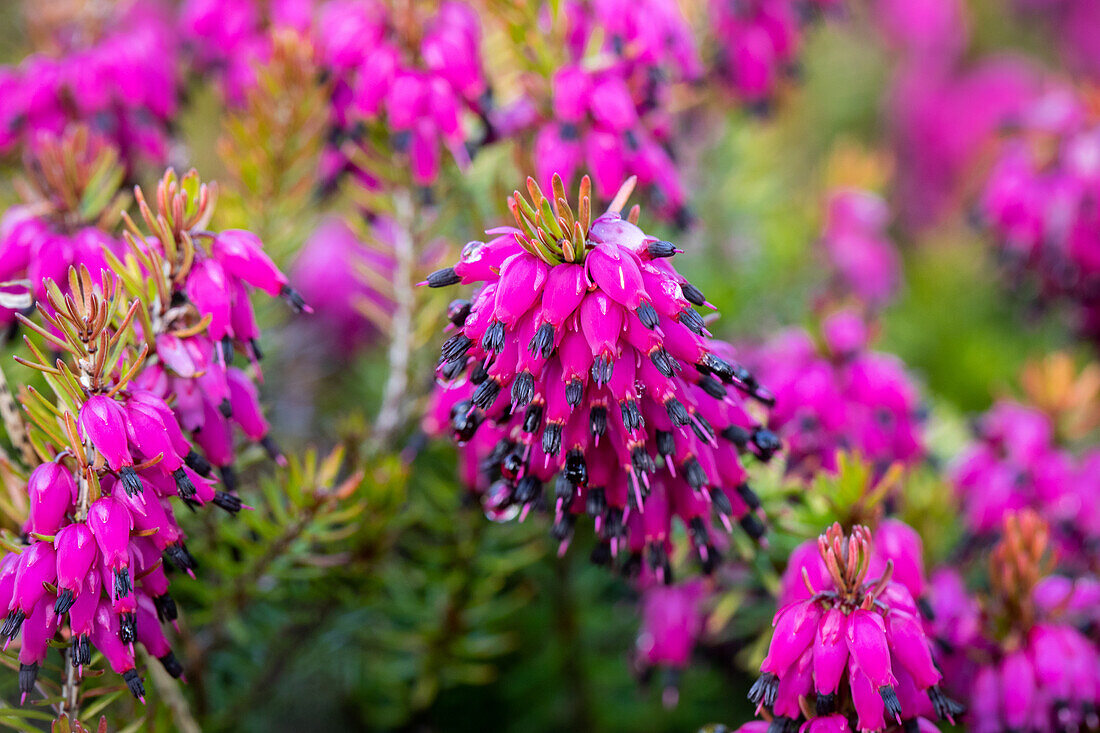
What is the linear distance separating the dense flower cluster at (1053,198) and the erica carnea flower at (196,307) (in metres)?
1.43

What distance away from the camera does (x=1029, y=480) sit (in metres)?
1.33

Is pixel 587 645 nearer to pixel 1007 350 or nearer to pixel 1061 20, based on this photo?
pixel 1007 350

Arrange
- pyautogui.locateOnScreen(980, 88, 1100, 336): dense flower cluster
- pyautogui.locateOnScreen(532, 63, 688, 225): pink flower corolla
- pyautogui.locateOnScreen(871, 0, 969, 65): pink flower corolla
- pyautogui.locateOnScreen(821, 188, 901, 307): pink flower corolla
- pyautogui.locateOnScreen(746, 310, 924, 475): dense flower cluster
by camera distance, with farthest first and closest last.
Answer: pyautogui.locateOnScreen(871, 0, 969, 65): pink flower corolla
pyautogui.locateOnScreen(821, 188, 901, 307): pink flower corolla
pyautogui.locateOnScreen(980, 88, 1100, 336): dense flower cluster
pyautogui.locateOnScreen(746, 310, 924, 475): dense flower cluster
pyautogui.locateOnScreen(532, 63, 688, 225): pink flower corolla

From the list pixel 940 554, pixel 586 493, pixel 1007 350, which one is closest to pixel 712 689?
pixel 940 554

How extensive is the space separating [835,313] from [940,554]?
0.44 meters

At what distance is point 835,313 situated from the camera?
1452 mm

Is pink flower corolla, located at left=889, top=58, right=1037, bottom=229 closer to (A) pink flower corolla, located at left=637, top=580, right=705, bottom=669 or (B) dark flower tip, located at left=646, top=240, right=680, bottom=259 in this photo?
(A) pink flower corolla, located at left=637, top=580, right=705, bottom=669

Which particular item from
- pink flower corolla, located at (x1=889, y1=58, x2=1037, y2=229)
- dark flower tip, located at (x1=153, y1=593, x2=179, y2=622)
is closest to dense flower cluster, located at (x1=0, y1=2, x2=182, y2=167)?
dark flower tip, located at (x1=153, y1=593, x2=179, y2=622)

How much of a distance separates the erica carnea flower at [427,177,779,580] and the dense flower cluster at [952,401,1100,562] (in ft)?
2.32

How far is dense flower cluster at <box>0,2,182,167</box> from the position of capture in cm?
131

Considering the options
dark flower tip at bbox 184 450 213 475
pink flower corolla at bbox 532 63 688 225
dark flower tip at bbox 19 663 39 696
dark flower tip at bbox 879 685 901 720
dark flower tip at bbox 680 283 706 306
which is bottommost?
dark flower tip at bbox 19 663 39 696

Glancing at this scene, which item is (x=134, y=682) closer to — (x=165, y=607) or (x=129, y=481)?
(x=165, y=607)

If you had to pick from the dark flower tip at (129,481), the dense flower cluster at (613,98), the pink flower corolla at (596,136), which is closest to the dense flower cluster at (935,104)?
the dense flower cluster at (613,98)

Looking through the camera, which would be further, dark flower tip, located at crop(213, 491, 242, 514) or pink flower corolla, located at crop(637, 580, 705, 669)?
pink flower corolla, located at crop(637, 580, 705, 669)
